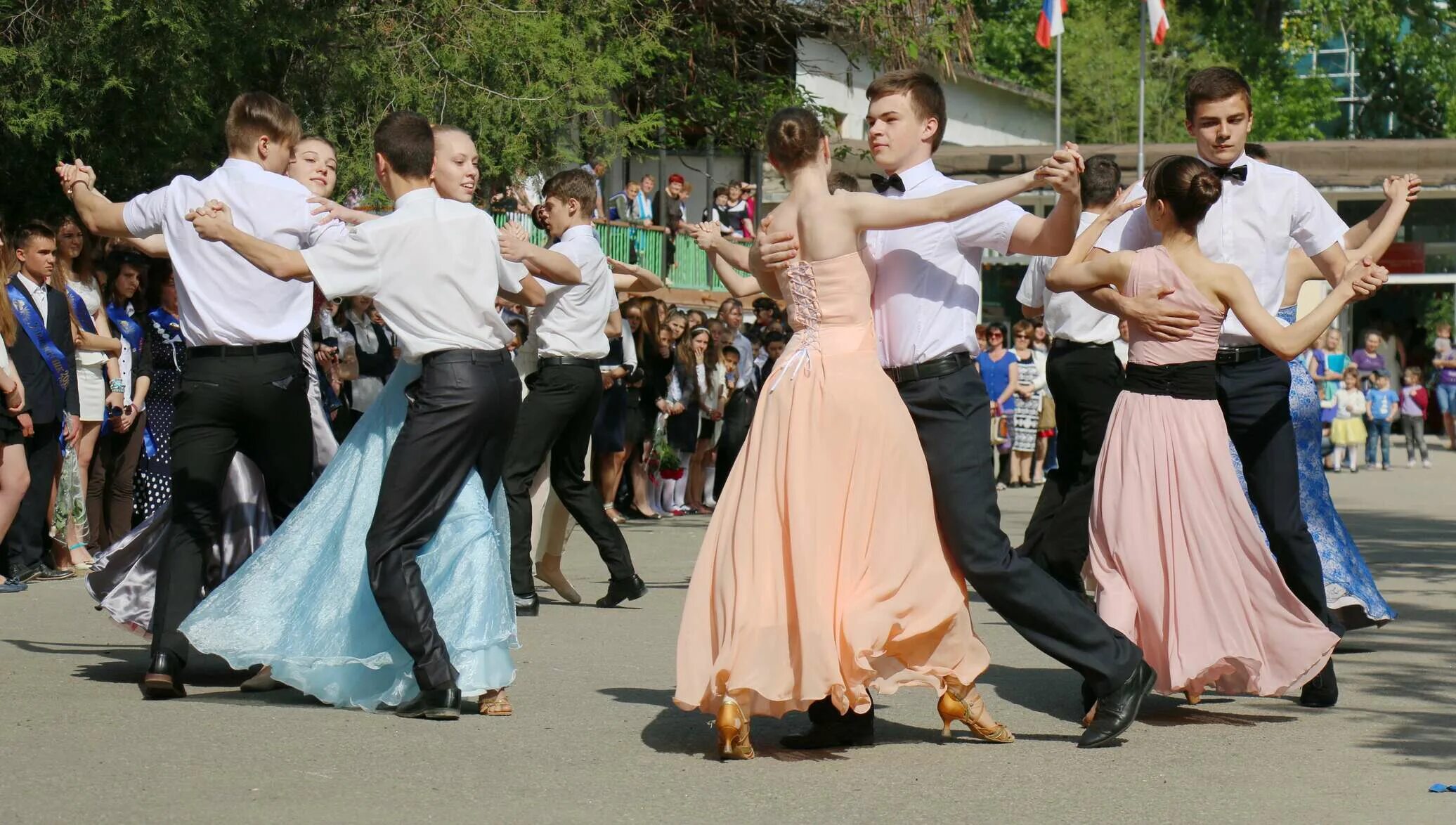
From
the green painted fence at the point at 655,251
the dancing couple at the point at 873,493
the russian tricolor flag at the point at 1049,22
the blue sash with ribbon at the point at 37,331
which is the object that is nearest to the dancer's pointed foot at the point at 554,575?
the blue sash with ribbon at the point at 37,331

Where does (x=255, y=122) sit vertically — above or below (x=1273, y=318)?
above

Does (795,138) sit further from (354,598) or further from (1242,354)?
(354,598)

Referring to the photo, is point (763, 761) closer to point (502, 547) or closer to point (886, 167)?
point (502, 547)

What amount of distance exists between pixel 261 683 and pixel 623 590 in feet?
10.00

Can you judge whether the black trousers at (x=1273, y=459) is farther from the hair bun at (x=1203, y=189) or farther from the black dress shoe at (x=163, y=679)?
the black dress shoe at (x=163, y=679)

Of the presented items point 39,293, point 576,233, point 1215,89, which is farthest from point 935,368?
point 39,293

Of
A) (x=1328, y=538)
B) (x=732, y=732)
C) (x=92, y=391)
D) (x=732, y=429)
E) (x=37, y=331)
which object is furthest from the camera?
(x=732, y=429)

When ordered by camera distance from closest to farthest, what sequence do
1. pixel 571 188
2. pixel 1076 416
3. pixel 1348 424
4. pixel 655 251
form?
pixel 1076 416 < pixel 571 188 < pixel 655 251 < pixel 1348 424

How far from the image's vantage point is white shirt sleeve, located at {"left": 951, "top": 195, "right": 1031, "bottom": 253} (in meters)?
6.02

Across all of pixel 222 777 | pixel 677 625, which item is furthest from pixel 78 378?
pixel 222 777

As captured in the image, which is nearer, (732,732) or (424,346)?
(732,732)

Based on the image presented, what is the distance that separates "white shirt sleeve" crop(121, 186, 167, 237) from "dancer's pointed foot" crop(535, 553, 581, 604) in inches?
148

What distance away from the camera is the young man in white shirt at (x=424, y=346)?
6.40 meters

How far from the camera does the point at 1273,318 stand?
664 centimetres
